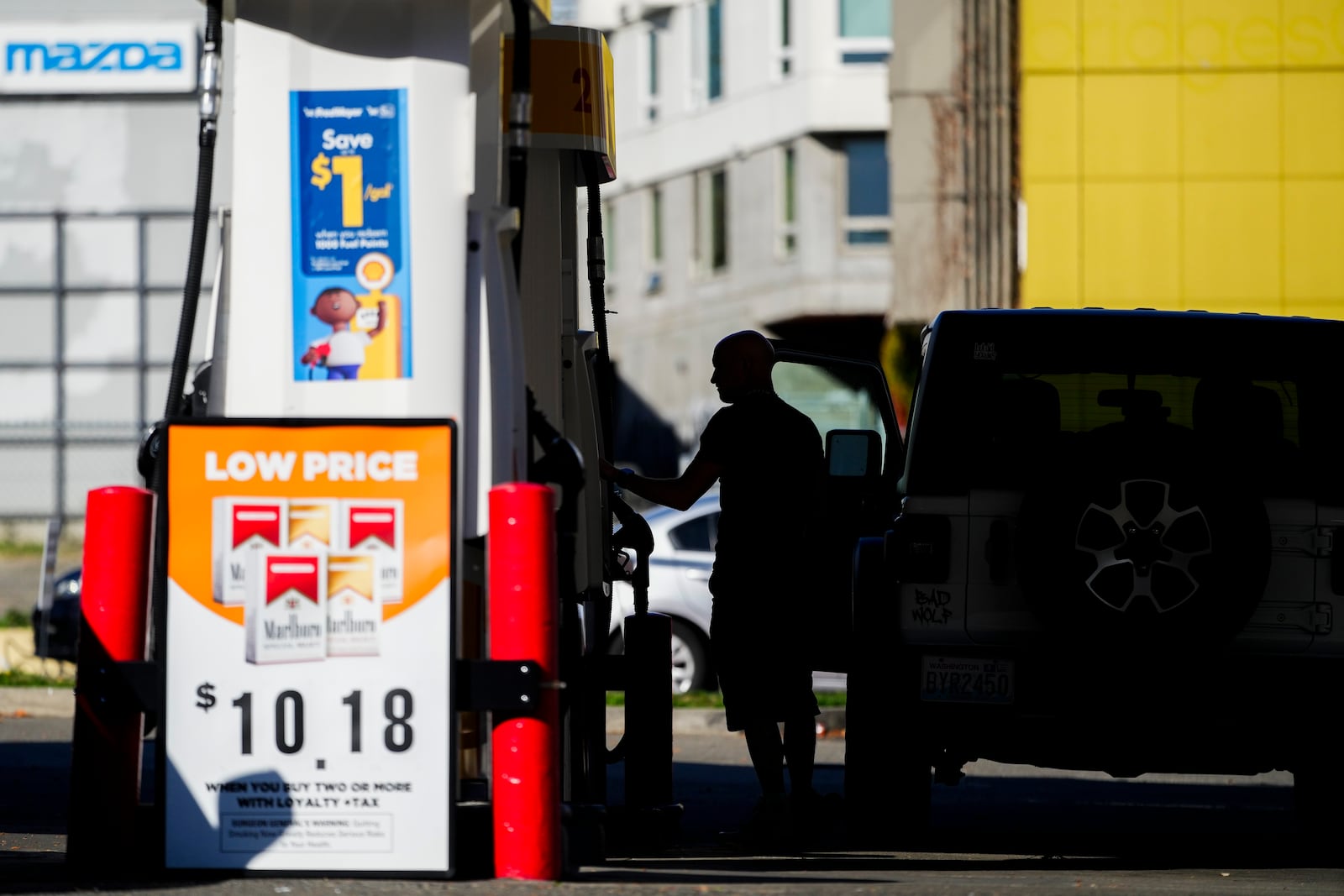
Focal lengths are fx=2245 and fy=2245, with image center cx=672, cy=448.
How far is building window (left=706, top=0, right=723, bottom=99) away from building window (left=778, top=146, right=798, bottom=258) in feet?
8.50

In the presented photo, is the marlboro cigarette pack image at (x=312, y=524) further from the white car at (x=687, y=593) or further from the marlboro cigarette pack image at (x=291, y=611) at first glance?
the white car at (x=687, y=593)

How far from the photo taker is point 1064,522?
730 cm

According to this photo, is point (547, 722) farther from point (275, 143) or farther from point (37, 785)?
point (37, 785)

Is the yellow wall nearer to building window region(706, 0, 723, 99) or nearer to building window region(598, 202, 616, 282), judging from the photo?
building window region(706, 0, 723, 99)

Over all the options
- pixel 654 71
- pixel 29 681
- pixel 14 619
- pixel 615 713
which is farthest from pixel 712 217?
pixel 615 713

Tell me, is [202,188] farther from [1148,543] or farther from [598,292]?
[1148,543]

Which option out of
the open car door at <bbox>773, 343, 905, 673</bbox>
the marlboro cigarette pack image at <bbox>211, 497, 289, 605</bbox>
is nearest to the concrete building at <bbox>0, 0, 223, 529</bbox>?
the open car door at <bbox>773, 343, 905, 673</bbox>

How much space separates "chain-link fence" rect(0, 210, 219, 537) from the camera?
26.5m

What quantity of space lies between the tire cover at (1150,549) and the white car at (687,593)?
27.4 feet

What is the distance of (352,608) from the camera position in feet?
19.1

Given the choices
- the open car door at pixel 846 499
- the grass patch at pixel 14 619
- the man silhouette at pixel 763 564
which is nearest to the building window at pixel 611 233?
the grass patch at pixel 14 619

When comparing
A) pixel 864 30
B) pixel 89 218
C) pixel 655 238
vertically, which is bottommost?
pixel 89 218

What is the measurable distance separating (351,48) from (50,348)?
855 inches

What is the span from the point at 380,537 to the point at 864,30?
34660 millimetres
